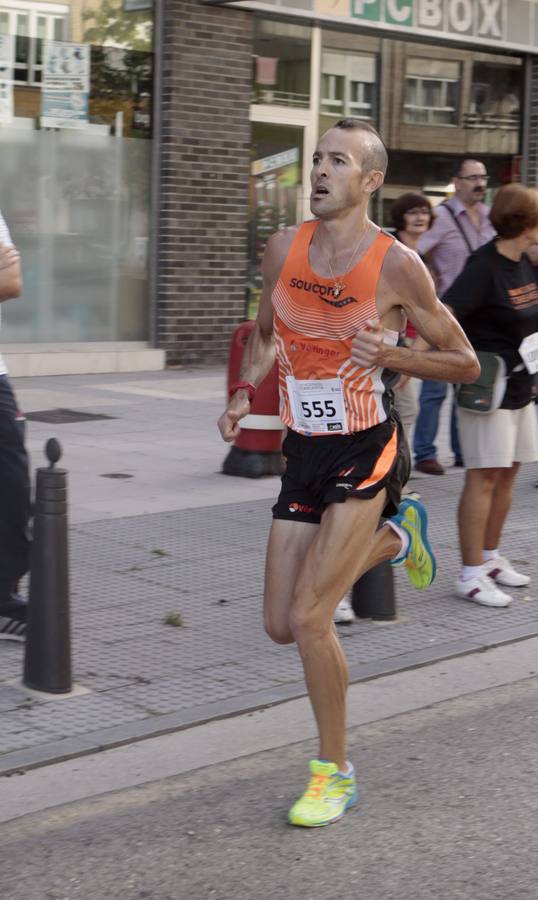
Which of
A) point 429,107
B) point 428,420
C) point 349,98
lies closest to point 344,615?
point 428,420

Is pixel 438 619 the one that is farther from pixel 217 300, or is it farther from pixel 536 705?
pixel 217 300

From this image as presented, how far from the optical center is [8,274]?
543 centimetres

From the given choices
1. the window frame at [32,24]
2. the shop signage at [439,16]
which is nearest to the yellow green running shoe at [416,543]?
the window frame at [32,24]

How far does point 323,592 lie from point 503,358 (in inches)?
106

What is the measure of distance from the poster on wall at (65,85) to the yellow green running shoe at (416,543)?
944 cm

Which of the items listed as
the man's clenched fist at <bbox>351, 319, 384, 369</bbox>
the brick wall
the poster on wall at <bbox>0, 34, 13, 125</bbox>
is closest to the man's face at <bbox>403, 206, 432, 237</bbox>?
the man's clenched fist at <bbox>351, 319, 384, 369</bbox>

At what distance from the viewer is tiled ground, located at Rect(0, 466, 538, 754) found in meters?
5.13

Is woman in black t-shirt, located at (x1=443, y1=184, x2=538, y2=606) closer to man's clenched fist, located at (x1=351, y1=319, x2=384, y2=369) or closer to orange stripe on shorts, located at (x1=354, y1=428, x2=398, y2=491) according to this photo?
orange stripe on shorts, located at (x1=354, y1=428, x2=398, y2=491)

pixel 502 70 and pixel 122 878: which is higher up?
pixel 502 70

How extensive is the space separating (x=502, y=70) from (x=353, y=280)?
1542 centimetres

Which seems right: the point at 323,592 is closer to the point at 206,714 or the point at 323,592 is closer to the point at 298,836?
the point at 298,836

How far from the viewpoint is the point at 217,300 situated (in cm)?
1534

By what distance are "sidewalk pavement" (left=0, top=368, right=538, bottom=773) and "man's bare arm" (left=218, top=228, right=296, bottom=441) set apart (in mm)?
1150

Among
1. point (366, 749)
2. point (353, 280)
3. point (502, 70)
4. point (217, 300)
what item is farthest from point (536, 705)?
point (502, 70)
